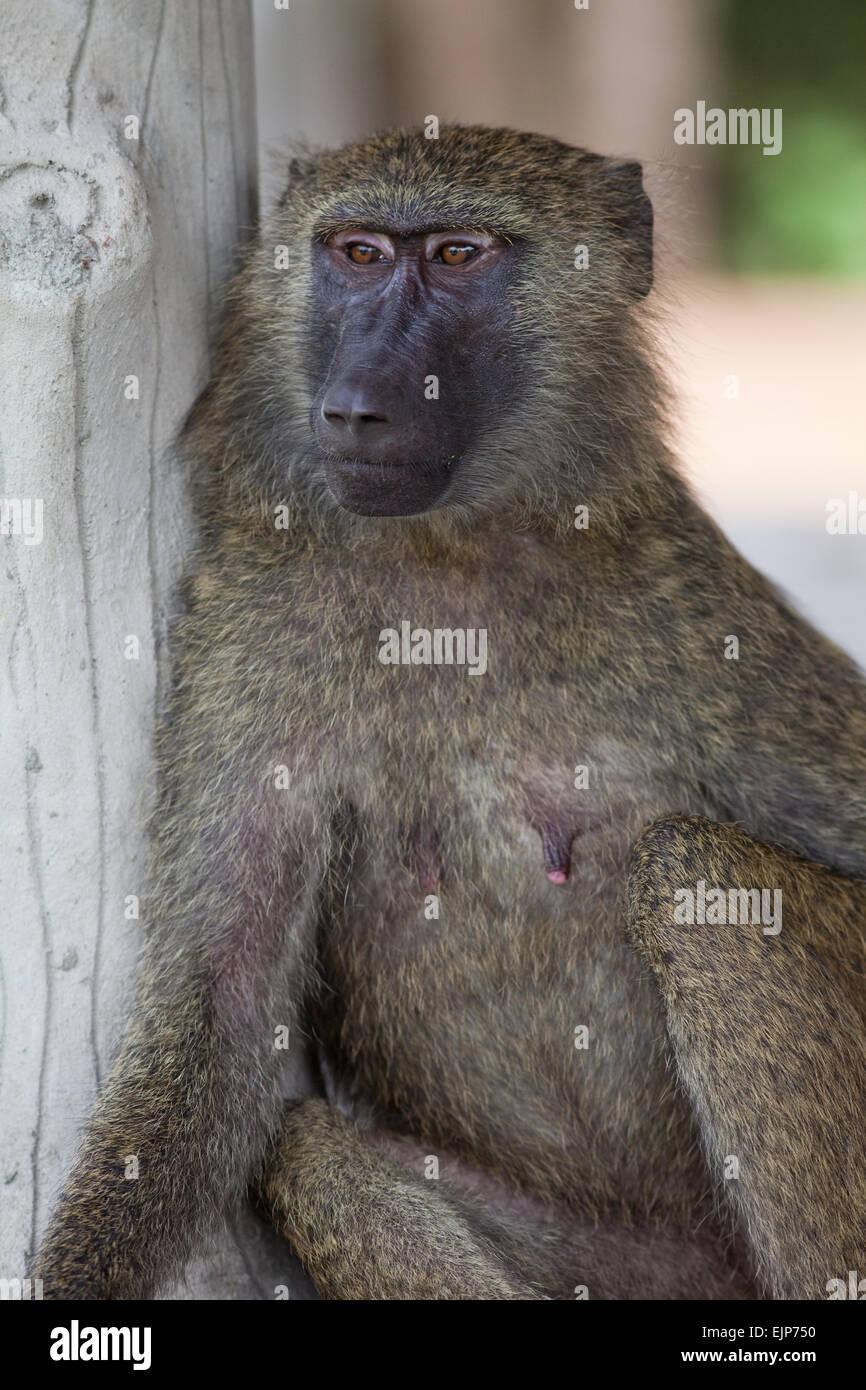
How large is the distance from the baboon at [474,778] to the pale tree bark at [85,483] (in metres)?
0.09

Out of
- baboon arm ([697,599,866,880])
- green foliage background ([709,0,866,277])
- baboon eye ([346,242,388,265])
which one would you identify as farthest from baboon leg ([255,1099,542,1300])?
green foliage background ([709,0,866,277])

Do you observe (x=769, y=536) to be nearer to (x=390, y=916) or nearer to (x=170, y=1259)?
(x=390, y=916)

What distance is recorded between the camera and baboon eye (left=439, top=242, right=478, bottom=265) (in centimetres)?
243

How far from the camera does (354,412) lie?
217 cm

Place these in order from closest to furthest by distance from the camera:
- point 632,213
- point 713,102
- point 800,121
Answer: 1. point 632,213
2. point 800,121
3. point 713,102

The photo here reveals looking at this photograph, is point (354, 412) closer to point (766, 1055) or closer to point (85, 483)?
point (85, 483)

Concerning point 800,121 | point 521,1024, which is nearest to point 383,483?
point 521,1024

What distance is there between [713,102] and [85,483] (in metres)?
4.98

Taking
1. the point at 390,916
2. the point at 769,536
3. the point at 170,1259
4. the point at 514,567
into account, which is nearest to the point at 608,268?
the point at 514,567

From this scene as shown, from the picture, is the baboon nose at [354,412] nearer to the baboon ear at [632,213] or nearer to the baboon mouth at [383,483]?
the baboon mouth at [383,483]

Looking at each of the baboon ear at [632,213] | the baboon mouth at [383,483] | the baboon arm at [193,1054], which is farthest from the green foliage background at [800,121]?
the baboon arm at [193,1054]

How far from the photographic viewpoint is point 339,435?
7.23 ft

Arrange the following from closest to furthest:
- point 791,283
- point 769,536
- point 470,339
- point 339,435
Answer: point 339,435
point 470,339
point 769,536
point 791,283

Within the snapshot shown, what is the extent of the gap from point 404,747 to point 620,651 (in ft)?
1.19
